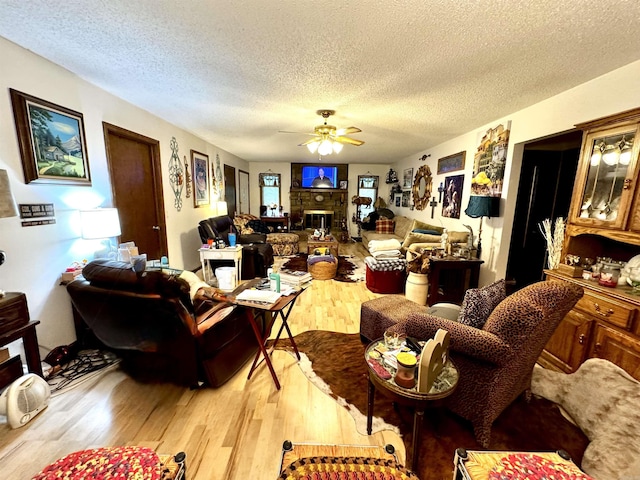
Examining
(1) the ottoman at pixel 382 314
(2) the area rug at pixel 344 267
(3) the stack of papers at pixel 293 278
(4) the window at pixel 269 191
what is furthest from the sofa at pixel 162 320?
(4) the window at pixel 269 191

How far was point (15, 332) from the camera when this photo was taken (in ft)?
5.38

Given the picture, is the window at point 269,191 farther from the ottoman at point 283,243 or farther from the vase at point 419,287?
the vase at point 419,287

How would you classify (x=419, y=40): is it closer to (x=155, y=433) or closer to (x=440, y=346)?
(x=440, y=346)

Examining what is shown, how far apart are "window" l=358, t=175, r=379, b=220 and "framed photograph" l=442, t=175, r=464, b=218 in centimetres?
366

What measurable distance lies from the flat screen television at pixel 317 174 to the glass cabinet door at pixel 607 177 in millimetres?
6483

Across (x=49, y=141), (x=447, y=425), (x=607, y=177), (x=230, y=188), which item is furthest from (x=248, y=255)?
(x=607, y=177)

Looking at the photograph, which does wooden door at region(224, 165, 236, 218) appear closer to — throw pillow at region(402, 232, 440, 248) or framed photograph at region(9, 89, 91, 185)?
framed photograph at region(9, 89, 91, 185)

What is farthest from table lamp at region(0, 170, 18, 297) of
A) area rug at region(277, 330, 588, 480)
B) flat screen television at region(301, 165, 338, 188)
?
flat screen television at region(301, 165, 338, 188)

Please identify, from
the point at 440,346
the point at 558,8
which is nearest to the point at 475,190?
the point at 558,8

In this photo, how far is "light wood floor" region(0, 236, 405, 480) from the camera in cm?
142

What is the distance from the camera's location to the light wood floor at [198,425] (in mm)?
1420

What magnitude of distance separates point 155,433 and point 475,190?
14.5ft

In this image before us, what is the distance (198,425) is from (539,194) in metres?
4.55

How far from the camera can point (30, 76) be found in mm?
1958
